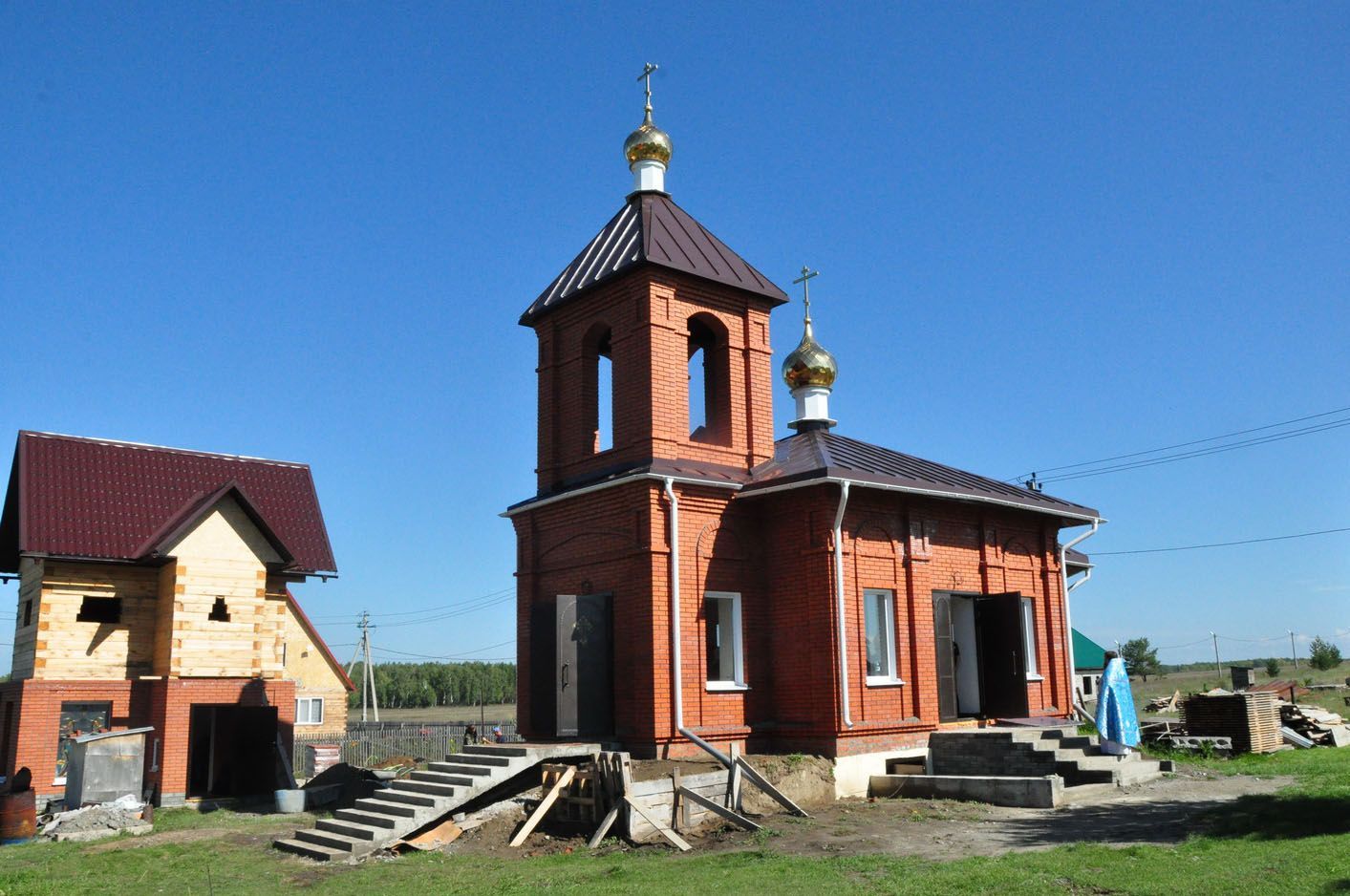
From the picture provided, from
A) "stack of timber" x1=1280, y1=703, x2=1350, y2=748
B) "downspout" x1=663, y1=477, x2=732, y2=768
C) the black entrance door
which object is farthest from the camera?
"stack of timber" x1=1280, y1=703, x2=1350, y2=748

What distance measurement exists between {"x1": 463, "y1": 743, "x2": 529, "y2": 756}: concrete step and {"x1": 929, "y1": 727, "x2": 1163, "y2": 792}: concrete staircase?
18.3ft

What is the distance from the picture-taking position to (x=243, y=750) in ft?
66.0

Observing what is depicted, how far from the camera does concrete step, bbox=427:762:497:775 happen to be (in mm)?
13461

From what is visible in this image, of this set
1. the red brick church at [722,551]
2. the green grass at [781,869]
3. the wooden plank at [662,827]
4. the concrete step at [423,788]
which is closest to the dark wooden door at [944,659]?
the red brick church at [722,551]

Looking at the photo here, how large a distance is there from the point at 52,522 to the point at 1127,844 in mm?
17618

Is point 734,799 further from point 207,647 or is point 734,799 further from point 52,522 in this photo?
point 52,522

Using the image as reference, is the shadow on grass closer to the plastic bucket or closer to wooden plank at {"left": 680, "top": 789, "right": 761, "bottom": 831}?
wooden plank at {"left": 680, "top": 789, "right": 761, "bottom": 831}

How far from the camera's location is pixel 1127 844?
10.4 m

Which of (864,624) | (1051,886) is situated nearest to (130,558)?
(864,624)

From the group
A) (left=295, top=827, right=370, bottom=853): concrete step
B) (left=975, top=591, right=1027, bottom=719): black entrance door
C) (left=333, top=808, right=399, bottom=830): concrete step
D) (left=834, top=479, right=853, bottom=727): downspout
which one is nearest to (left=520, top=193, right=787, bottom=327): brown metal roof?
(left=834, top=479, right=853, bottom=727): downspout

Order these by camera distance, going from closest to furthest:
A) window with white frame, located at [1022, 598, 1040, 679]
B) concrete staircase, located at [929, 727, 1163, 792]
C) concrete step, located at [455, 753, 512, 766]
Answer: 1. concrete step, located at [455, 753, 512, 766]
2. concrete staircase, located at [929, 727, 1163, 792]
3. window with white frame, located at [1022, 598, 1040, 679]

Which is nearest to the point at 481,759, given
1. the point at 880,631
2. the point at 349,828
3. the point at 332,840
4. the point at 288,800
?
the point at 349,828

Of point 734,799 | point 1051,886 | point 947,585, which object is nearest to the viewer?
point 1051,886

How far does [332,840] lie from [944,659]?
8989mm
